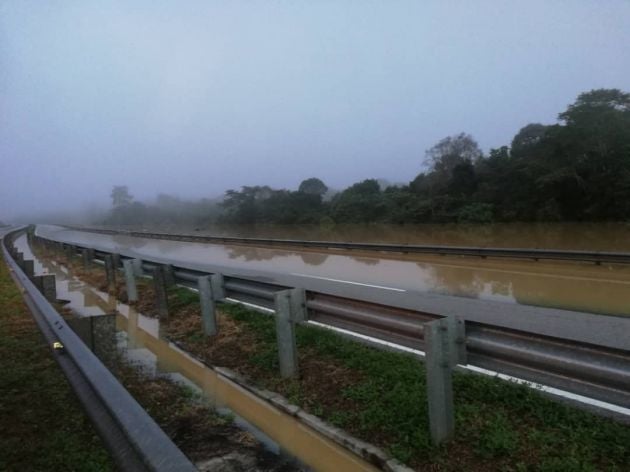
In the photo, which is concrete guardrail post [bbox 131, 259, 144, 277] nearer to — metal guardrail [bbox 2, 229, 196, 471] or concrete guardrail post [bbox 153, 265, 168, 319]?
concrete guardrail post [bbox 153, 265, 168, 319]

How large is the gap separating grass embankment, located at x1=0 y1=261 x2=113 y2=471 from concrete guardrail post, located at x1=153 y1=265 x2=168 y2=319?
221 centimetres

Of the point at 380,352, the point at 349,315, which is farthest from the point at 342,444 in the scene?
the point at 380,352

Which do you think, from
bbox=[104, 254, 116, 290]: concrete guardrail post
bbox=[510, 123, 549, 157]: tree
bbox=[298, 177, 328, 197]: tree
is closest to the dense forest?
bbox=[510, 123, 549, 157]: tree

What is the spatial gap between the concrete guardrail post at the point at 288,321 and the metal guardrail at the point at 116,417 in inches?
84.1

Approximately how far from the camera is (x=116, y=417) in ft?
5.51

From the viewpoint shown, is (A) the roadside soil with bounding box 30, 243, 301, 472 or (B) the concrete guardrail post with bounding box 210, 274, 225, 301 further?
(B) the concrete guardrail post with bounding box 210, 274, 225, 301

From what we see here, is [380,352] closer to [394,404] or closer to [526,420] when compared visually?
[394,404]

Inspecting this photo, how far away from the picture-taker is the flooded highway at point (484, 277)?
9.30m

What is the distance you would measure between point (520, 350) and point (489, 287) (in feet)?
27.3

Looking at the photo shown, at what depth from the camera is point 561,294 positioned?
9.70 m

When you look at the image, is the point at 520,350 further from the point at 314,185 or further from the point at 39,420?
the point at 314,185

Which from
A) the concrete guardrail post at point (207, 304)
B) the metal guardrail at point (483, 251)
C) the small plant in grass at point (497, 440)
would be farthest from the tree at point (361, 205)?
the small plant in grass at point (497, 440)

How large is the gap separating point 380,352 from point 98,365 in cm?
358

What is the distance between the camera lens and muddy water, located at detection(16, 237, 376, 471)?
3514 millimetres
